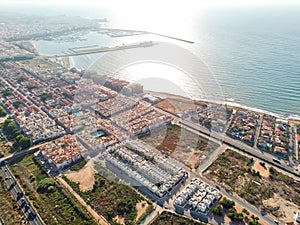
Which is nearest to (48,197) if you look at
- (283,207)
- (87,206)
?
(87,206)

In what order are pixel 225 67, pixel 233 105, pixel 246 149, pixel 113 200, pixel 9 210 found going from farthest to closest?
1. pixel 225 67
2. pixel 233 105
3. pixel 246 149
4. pixel 113 200
5. pixel 9 210

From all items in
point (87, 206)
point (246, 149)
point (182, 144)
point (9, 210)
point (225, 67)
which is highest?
point (225, 67)

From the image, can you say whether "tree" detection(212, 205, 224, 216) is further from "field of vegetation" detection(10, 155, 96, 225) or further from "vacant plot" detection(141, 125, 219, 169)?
"field of vegetation" detection(10, 155, 96, 225)

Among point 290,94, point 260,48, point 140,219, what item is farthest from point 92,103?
point 260,48

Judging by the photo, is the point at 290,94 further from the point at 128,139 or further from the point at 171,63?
the point at 128,139

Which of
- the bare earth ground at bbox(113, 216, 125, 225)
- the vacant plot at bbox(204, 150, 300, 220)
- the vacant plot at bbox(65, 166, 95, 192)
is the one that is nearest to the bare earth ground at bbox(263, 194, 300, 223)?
the vacant plot at bbox(204, 150, 300, 220)

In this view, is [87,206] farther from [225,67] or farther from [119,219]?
[225,67]

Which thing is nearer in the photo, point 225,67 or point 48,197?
point 48,197
